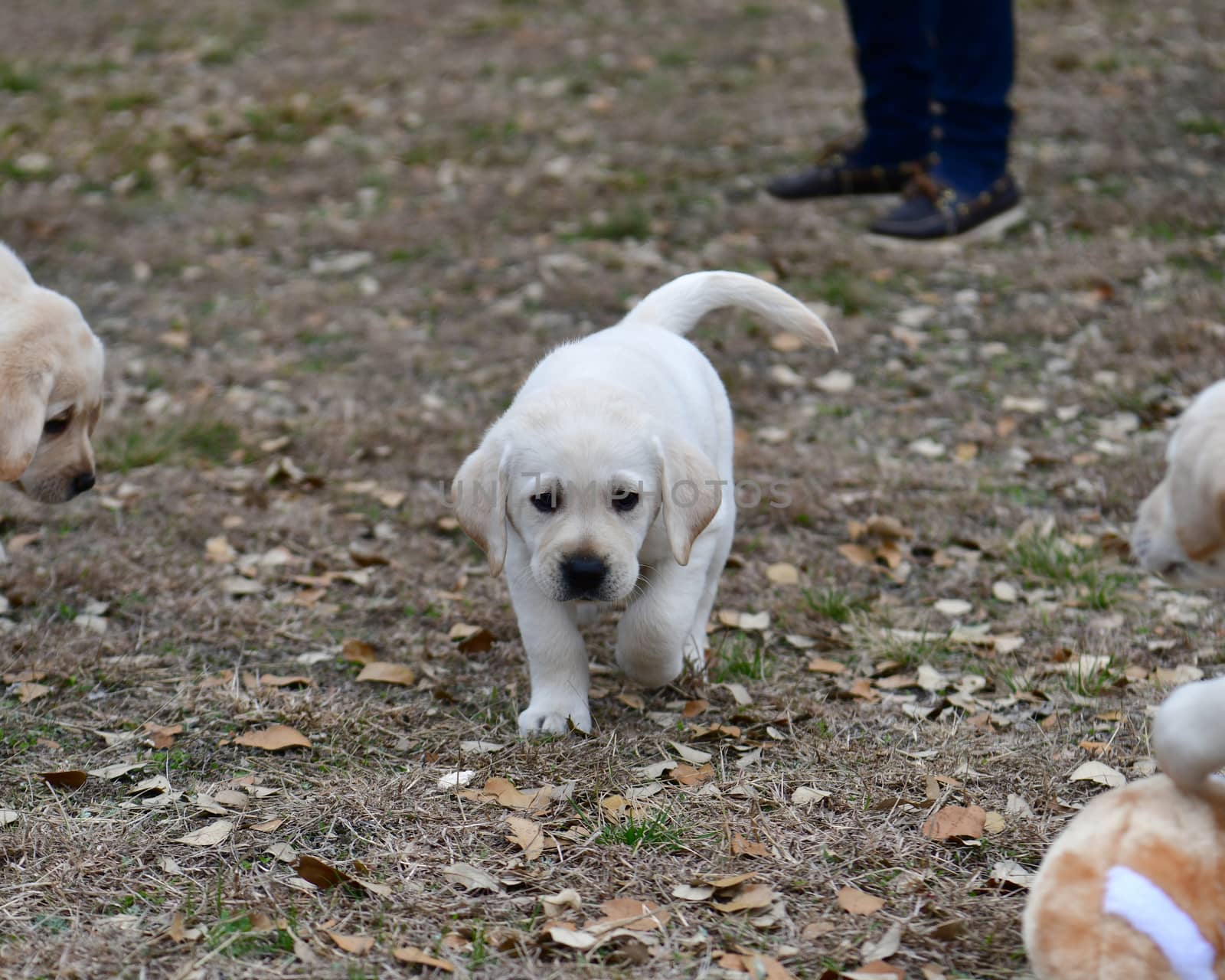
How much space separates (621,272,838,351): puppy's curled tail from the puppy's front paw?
1110mm

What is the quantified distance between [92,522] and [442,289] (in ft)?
9.00

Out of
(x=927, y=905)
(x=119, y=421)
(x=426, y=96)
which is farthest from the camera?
(x=426, y=96)

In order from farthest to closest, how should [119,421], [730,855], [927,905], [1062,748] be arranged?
[119,421], [1062,748], [730,855], [927,905]

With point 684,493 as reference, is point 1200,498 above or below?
above

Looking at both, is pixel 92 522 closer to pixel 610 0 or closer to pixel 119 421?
pixel 119 421

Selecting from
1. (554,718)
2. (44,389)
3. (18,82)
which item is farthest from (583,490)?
(18,82)

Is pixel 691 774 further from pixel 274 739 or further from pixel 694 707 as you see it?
pixel 274 739

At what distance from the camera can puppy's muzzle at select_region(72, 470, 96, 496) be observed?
3828 mm

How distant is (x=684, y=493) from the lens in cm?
300

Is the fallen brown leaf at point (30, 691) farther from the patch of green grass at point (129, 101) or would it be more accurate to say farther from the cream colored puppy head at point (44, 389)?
the patch of green grass at point (129, 101)

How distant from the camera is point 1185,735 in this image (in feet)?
6.72

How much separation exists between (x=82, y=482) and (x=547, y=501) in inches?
65.8

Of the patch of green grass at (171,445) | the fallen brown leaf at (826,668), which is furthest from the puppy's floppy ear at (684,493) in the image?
the patch of green grass at (171,445)

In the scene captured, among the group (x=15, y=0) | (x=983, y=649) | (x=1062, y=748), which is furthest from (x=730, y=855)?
(x=15, y=0)
